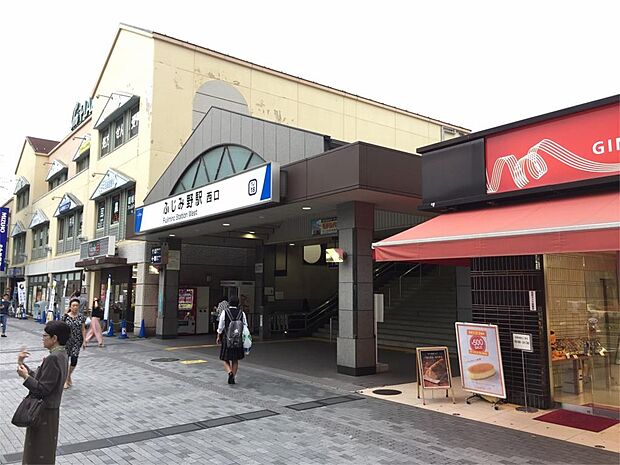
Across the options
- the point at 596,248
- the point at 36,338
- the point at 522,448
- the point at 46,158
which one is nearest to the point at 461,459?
the point at 522,448

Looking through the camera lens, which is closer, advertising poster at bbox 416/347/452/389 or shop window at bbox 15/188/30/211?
advertising poster at bbox 416/347/452/389

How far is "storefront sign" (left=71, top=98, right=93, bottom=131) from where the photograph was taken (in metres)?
31.9

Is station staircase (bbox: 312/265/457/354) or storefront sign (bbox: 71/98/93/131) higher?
storefront sign (bbox: 71/98/93/131)

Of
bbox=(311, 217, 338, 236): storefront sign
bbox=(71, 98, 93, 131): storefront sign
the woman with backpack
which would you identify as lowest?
the woman with backpack

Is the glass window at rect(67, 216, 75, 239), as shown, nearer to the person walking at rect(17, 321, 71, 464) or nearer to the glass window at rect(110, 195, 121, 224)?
the glass window at rect(110, 195, 121, 224)

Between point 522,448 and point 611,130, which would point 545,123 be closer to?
point 611,130

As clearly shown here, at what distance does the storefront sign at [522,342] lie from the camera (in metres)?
7.81

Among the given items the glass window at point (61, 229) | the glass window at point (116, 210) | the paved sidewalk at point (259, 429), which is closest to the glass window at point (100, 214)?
the glass window at point (116, 210)

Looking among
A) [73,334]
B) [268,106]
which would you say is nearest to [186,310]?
[268,106]

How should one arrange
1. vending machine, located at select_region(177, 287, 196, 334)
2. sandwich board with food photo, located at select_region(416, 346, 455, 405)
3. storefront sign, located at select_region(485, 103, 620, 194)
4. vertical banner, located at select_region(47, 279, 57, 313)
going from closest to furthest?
storefront sign, located at select_region(485, 103, 620, 194) → sandwich board with food photo, located at select_region(416, 346, 455, 405) → vending machine, located at select_region(177, 287, 196, 334) → vertical banner, located at select_region(47, 279, 57, 313)

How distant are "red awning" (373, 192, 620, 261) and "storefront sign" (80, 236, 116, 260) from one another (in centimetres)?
1776

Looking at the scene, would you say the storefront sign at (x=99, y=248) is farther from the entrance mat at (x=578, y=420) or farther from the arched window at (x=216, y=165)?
the entrance mat at (x=578, y=420)

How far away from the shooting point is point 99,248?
23812 mm

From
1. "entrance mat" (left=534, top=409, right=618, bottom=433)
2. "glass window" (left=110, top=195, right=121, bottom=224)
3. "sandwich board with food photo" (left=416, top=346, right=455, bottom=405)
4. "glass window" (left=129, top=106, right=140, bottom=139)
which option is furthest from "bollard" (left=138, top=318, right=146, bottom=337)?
"entrance mat" (left=534, top=409, right=618, bottom=433)
